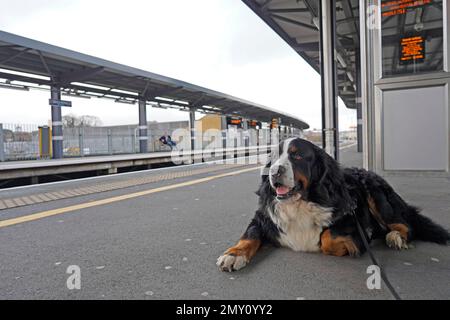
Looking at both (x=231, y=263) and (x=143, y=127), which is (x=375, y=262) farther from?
(x=143, y=127)

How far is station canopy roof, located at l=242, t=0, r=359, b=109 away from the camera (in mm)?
8885

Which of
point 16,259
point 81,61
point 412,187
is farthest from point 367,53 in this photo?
point 81,61

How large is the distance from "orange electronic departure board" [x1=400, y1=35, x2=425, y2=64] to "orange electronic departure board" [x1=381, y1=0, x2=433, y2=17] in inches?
17.1

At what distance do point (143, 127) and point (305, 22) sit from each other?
13.7m

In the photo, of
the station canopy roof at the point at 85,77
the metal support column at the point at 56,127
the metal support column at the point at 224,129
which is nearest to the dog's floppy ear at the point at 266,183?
the station canopy roof at the point at 85,77

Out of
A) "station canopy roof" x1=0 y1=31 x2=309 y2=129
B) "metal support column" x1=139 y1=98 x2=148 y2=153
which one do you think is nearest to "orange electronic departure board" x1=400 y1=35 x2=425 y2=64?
"station canopy roof" x1=0 y1=31 x2=309 y2=129

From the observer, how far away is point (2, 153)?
1294cm

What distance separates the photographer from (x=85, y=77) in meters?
14.2

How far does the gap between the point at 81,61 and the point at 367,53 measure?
1194cm

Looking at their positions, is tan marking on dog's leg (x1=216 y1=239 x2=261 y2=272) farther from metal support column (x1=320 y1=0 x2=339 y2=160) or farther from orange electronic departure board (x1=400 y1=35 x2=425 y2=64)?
orange electronic departure board (x1=400 y1=35 x2=425 y2=64)

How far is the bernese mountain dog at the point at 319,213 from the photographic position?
6.36ft

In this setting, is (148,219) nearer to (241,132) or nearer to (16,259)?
(16,259)
